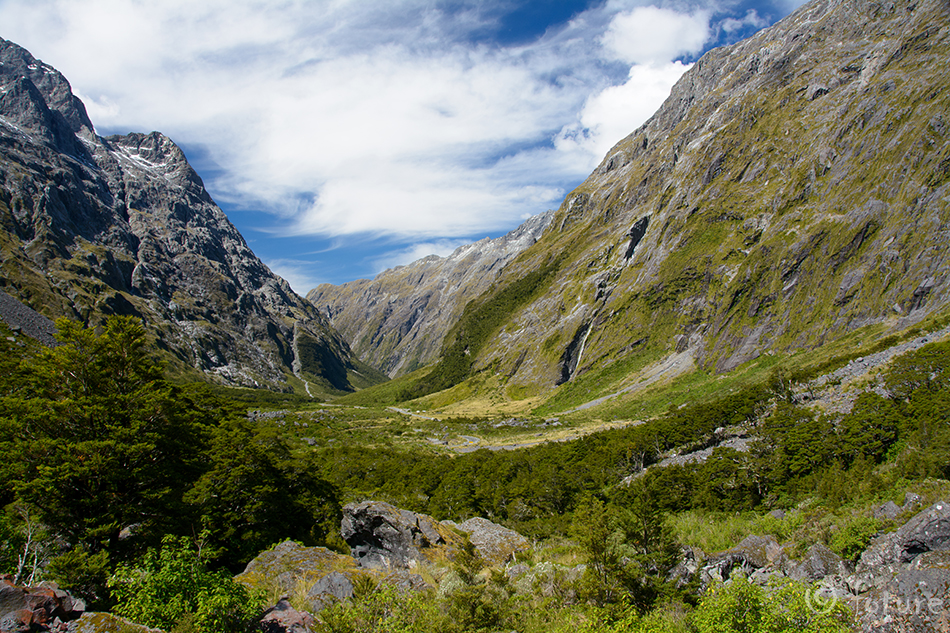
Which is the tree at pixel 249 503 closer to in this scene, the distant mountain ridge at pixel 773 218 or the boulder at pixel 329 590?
the boulder at pixel 329 590

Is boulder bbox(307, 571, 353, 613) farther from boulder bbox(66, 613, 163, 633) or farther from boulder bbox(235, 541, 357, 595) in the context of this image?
boulder bbox(66, 613, 163, 633)

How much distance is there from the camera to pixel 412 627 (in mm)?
9047

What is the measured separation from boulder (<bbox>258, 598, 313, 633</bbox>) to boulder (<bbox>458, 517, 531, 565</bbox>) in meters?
8.79

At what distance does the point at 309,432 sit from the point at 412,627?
79.3 metres

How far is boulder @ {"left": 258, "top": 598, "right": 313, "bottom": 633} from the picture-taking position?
30.9 ft

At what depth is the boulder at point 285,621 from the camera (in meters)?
9.42

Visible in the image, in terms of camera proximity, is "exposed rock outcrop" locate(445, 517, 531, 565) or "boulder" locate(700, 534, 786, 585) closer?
"boulder" locate(700, 534, 786, 585)

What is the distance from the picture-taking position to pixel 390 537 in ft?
57.9

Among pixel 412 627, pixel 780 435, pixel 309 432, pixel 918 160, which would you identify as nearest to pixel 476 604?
pixel 412 627

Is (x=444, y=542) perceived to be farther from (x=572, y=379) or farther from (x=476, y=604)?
(x=572, y=379)

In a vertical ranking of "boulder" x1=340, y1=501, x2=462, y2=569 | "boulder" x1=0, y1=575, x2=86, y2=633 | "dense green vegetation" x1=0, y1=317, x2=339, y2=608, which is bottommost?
"boulder" x1=340, y1=501, x2=462, y2=569

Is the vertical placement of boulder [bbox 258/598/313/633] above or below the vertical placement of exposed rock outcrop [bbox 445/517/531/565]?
above

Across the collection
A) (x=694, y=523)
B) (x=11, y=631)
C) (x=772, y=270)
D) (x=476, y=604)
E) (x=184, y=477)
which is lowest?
(x=694, y=523)

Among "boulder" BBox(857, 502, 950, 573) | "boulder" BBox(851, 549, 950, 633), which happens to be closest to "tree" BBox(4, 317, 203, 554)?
"boulder" BBox(851, 549, 950, 633)
